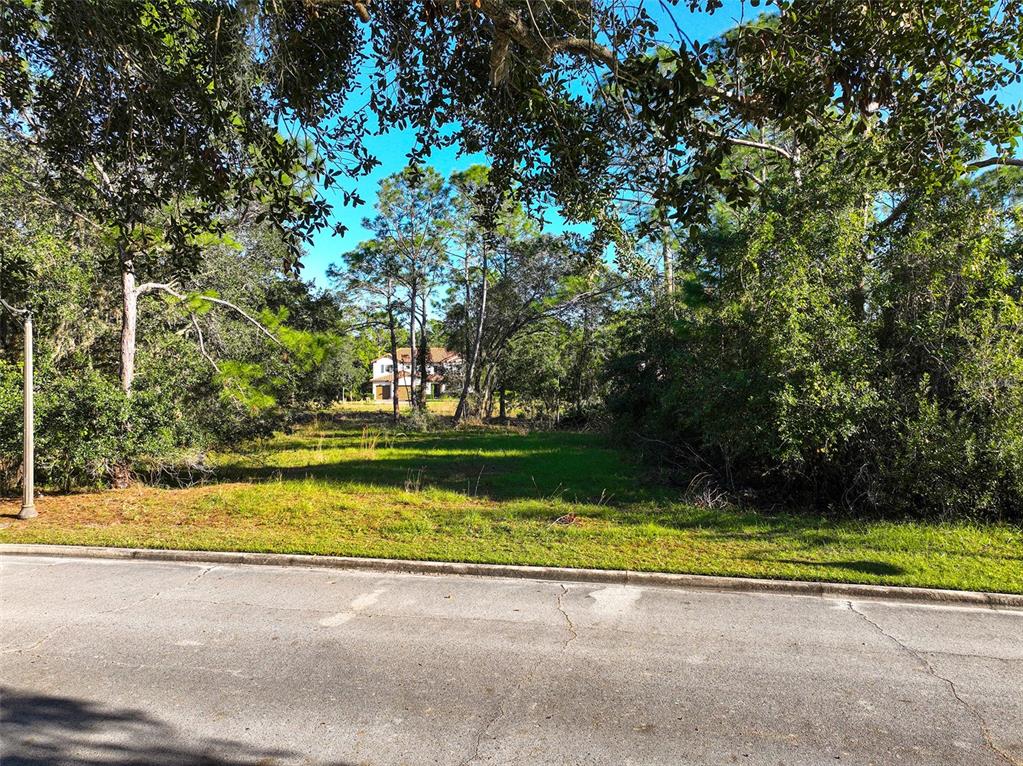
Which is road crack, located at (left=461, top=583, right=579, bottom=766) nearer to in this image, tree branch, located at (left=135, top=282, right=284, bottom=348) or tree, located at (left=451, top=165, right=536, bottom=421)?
tree branch, located at (left=135, top=282, right=284, bottom=348)

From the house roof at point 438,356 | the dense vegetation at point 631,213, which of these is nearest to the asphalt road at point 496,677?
the dense vegetation at point 631,213

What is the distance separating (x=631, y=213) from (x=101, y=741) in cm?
1565

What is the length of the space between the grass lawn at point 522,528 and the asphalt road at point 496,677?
911mm

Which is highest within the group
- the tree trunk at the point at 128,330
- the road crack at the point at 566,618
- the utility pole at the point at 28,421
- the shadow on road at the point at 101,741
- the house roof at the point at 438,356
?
the house roof at the point at 438,356

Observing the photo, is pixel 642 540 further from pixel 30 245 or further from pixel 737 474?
pixel 30 245

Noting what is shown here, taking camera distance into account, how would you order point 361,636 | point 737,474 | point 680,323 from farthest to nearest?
point 680,323, point 737,474, point 361,636

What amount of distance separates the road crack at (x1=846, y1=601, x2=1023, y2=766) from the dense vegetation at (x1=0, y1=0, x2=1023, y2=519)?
3.41m

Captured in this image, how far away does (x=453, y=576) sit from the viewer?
265 inches

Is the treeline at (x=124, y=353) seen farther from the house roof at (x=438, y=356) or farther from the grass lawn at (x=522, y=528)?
the house roof at (x=438, y=356)

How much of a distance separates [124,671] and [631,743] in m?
3.49

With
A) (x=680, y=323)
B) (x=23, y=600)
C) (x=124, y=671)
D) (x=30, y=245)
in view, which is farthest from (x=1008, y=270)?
(x=30, y=245)

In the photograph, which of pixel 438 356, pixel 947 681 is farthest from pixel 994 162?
pixel 438 356

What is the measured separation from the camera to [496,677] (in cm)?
415

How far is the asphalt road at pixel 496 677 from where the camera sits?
3.31 meters
